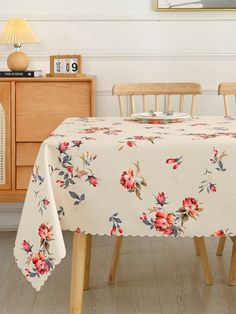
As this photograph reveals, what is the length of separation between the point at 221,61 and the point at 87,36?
34.9 inches

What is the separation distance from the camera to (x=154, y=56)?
4160mm

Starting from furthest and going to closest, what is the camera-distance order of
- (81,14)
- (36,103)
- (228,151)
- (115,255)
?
(81,14)
(36,103)
(115,255)
(228,151)

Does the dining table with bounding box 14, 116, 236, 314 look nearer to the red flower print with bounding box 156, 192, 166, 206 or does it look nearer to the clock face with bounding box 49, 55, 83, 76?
the red flower print with bounding box 156, 192, 166, 206

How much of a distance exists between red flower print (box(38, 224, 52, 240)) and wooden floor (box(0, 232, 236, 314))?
682 mm

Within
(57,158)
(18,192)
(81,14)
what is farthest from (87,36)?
(57,158)

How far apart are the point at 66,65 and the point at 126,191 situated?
1.98 meters

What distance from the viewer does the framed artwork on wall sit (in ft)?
13.5

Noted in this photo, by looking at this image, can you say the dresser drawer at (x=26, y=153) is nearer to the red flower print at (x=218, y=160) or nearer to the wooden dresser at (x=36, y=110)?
the wooden dresser at (x=36, y=110)

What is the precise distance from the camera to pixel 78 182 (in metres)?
2.14

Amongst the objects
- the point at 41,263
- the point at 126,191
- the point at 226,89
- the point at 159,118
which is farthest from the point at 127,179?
the point at 226,89

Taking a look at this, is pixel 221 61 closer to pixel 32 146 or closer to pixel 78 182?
pixel 32 146

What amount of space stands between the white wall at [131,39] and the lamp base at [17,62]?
0.85 feet

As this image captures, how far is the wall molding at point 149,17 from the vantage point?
412cm

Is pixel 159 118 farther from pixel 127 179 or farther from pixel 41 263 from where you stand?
pixel 41 263
